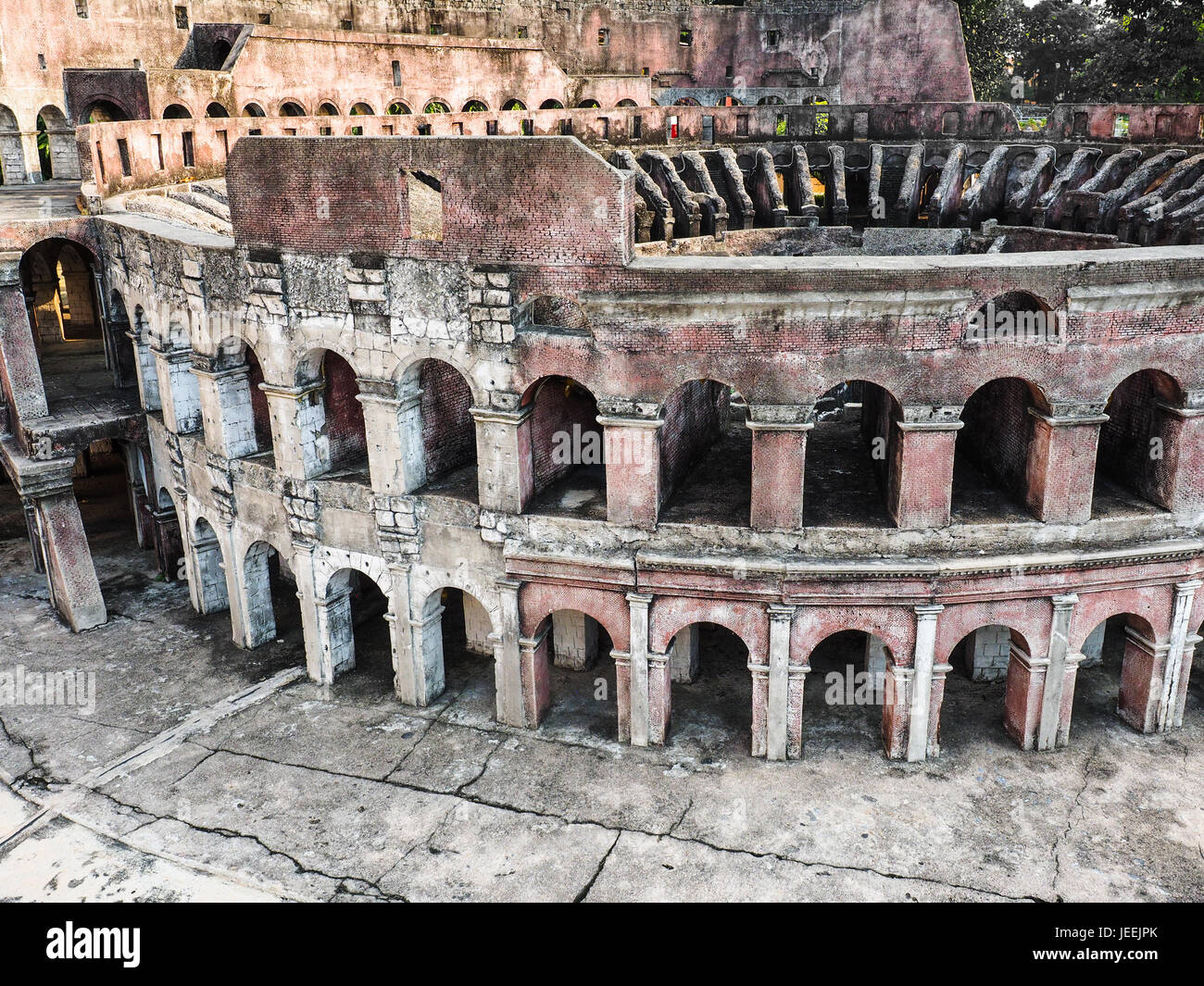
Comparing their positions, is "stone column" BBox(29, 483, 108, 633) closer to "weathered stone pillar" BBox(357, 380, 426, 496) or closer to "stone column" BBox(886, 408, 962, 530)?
"weathered stone pillar" BBox(357, 380, 426, 496)

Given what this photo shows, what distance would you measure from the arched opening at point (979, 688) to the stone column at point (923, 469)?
298cm

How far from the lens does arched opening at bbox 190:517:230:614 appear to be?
80.7ft

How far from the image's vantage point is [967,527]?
60.0ft

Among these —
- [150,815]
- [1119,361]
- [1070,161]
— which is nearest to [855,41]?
[1070,161]

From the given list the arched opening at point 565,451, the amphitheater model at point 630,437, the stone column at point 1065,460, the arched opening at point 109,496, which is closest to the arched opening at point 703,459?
the amphitheater model at point 630,437

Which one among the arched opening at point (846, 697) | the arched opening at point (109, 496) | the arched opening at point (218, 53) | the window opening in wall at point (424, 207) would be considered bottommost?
the arched opening at point (846, 697)

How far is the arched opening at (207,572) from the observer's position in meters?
24.6

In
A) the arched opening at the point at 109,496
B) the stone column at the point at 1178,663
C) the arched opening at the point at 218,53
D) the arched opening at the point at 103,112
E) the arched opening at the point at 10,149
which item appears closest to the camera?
the stone column at the point at 1178,663

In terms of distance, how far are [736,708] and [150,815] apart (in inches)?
413

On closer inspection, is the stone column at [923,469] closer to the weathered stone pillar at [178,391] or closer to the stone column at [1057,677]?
the stone column at [1057,677]

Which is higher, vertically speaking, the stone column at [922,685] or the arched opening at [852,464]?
the arched opening at [852,464]

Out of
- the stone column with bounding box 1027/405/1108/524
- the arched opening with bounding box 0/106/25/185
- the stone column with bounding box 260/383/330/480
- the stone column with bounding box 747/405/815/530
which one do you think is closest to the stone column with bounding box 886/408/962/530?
the stone column with bounding box 1027/405/1108/524

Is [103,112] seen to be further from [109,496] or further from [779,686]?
[779,686]

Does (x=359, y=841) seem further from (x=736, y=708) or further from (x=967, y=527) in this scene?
(x=967, y=527)
